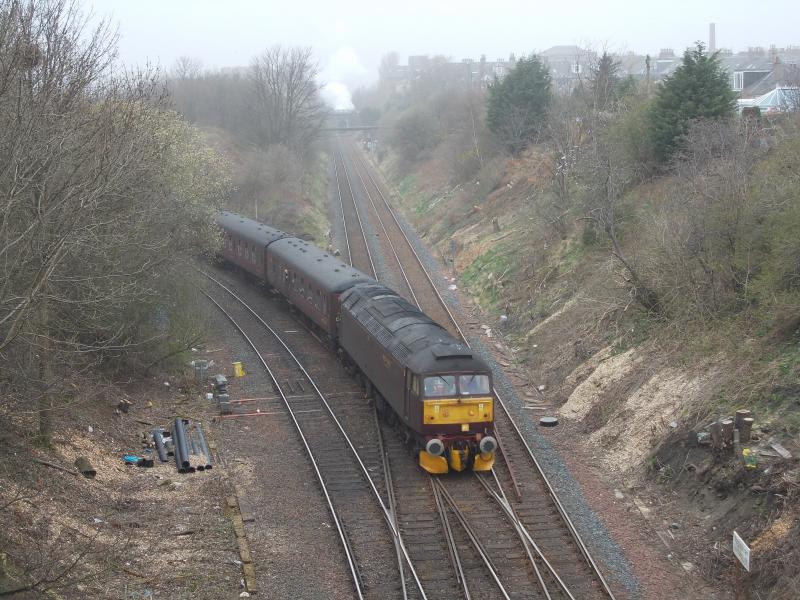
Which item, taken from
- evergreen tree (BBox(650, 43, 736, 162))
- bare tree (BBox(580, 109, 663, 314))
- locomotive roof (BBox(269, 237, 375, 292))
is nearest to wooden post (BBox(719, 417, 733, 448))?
bare tree (BBox(580, 109, 663, 314))

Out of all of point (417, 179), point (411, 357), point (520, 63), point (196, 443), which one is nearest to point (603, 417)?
point (411, 357)

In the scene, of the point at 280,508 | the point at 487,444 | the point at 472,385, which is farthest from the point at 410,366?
the point at 280,508

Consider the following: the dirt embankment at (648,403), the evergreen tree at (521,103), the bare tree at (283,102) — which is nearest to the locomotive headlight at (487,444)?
the dirt embankment at (648,403)

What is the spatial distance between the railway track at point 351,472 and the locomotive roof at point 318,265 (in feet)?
8.21

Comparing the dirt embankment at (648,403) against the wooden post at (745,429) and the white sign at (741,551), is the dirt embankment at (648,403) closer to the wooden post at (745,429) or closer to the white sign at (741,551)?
the wooden post at (745,429)

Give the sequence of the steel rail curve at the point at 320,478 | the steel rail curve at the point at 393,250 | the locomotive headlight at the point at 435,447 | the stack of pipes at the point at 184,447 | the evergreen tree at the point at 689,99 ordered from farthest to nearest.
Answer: the steel rail curve at the point at 393,250 → the evergreen tree at the point at 689,99 → the stack of pipes at the point at 184,447 → the locomotive headlight at the point at 435,447 → the steel rail curve at the point at 320,478

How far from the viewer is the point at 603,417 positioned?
19.6m

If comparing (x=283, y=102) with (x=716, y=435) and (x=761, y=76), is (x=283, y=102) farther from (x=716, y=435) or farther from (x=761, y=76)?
(x=716, y=435)

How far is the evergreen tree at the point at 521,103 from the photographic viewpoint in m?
47.2

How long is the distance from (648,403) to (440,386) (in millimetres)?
4976

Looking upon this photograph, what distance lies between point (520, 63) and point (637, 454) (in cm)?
3558

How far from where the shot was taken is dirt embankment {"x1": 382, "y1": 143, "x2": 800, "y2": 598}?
44.2 feet

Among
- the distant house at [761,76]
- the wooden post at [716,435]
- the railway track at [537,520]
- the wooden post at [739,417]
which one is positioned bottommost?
the railway track at [537,520]

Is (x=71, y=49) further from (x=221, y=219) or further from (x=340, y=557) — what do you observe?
(x=221, y=219)
